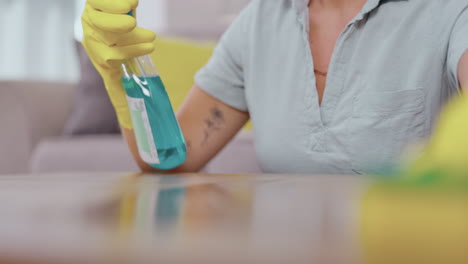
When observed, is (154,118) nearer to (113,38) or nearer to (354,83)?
(113,38)

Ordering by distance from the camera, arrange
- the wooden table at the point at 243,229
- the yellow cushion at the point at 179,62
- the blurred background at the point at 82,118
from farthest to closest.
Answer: the yellow cushion at the point at 179,62 → the blurred background at the point at 82,118 → the wooden table at the point at 243,229

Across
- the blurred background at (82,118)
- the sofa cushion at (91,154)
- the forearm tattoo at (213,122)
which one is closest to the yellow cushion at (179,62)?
the blurred background at (82,118)

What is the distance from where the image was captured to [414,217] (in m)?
0.20

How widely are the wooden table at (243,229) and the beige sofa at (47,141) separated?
4.85 feet

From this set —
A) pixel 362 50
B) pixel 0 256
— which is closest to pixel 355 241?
pixel 0 256

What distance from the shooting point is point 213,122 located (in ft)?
3.65

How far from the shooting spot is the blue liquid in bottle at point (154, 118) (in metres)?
0.76

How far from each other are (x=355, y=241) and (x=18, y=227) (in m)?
0.17

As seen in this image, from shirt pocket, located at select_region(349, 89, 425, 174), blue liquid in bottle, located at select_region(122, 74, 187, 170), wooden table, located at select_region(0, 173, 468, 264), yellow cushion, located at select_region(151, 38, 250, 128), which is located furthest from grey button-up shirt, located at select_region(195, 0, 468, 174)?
yellow cushion, located at select_region(151, 38, 250, 128)

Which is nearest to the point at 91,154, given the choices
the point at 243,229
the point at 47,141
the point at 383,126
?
the point at 47,141

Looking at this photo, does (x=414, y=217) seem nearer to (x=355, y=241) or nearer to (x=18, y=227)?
(x=355, y=241)

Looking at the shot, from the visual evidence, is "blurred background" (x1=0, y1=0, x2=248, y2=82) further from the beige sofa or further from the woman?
the woman

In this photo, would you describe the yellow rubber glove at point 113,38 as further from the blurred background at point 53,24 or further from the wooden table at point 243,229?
the blurred background at point 53,24

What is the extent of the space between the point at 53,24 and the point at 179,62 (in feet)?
8.47
